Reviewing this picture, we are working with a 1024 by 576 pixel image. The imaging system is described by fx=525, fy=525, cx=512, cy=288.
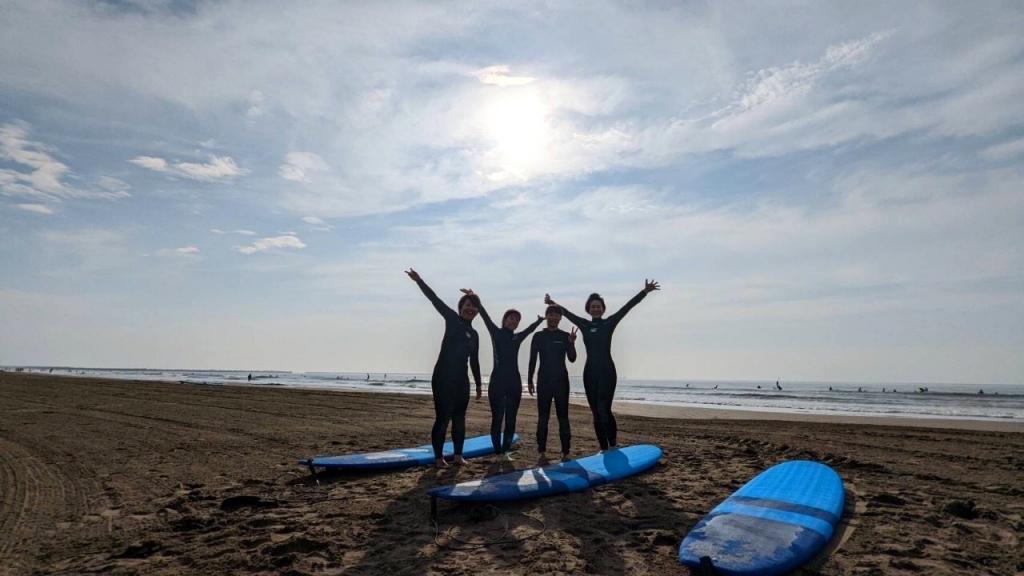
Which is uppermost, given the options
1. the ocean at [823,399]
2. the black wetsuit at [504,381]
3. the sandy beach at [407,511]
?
the black wetsuit at [504,381]

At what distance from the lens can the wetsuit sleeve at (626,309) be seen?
7.39 meters

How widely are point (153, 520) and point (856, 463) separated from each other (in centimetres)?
801

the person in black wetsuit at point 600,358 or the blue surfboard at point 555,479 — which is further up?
the person in black wetsuit at point 600,358

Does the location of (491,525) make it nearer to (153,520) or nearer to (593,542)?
(593,542)

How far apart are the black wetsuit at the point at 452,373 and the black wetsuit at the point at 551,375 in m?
0.99

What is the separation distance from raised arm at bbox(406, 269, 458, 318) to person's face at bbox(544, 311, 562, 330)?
55.8 inches

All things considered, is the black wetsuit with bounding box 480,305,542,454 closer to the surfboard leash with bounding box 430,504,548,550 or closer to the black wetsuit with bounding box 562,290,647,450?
the black wetsuit with bounding box 562,290,647,450

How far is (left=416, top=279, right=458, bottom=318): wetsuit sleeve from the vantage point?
6.75 metres

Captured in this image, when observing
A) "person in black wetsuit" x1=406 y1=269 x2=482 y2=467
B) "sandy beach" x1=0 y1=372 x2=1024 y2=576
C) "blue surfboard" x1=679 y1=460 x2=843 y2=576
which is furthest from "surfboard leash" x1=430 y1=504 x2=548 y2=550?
"person in black wetsuit" x1=406 y1=269 x2=482 y2=467

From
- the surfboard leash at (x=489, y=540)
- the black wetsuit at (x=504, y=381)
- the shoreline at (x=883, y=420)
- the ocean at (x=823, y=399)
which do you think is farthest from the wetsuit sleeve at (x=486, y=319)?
the ocean at (x=823, y=399)

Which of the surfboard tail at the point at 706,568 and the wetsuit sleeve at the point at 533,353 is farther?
the wetsuit sleeve at the point at 533,353

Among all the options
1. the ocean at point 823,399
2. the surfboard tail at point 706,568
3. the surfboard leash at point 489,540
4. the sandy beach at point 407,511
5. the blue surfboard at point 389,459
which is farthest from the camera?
the ocean at point 823,399

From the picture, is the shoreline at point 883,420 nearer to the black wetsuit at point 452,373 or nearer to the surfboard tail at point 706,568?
the black wetsuit at point 452,373

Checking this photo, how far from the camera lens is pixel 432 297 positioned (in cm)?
682
